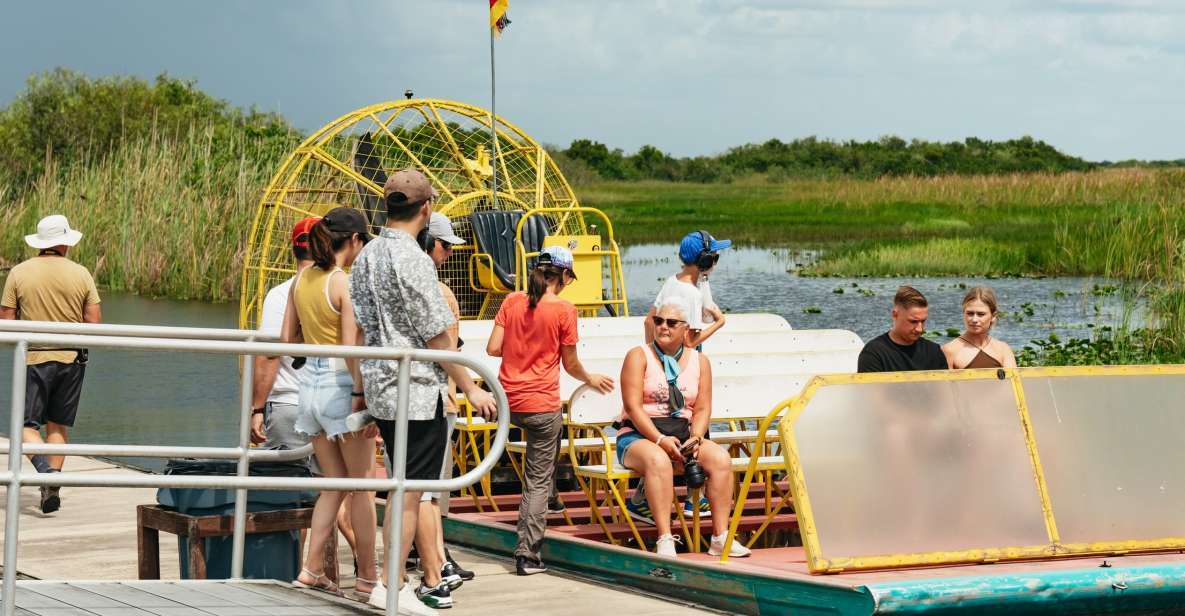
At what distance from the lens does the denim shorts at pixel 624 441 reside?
789 centimetres

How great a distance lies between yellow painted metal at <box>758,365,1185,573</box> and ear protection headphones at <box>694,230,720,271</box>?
7.28 feet

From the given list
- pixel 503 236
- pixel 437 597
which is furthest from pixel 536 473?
pixel 503 236

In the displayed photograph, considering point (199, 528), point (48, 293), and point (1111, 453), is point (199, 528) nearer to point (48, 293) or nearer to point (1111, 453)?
point (48, 293)

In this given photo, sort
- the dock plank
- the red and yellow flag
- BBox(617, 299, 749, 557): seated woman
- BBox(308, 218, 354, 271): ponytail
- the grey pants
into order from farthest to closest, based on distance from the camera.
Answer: the red and yellow flag
the grey pants
BBox(617, 299, 749, 557): seated woman
BBox(308, 218, 354, 271): ponytail
the dock plank

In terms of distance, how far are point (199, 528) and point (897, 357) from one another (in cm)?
333

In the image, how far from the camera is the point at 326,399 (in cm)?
664

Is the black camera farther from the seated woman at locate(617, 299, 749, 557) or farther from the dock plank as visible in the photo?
the dock plank

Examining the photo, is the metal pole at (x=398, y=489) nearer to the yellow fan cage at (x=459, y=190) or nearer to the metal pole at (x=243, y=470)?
the metal pole at (x=243, y=470)

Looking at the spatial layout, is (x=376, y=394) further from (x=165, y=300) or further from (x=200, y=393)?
(x=165, y=300)

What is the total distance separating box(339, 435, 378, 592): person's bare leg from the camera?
6625 millimetres

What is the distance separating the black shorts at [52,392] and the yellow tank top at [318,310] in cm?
327

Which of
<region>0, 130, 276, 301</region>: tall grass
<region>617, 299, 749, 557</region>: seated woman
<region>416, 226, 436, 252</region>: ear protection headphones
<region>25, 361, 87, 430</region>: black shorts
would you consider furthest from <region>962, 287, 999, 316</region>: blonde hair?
<region>0, 130, 276, 301</region>: tall grass

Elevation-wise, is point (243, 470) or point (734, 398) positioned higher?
point (734, 398)

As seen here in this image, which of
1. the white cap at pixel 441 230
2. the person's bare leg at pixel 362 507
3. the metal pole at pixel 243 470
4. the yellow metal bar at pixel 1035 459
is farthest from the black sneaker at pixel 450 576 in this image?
the yellow metal bar at pixel 1035 459
